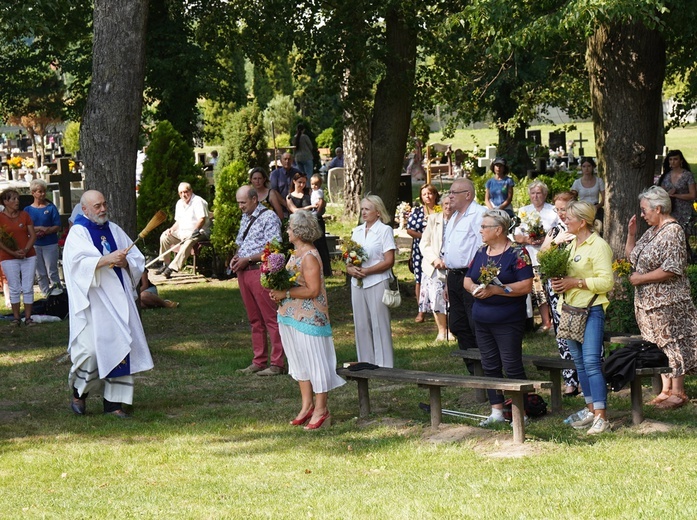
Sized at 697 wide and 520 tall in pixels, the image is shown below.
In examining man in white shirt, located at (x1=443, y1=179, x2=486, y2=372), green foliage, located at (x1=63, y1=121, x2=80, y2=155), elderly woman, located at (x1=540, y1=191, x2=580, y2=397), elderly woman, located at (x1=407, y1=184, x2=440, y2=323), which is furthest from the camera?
green foliage, located at (x1=63, y1=121, x2=80, y2=155)

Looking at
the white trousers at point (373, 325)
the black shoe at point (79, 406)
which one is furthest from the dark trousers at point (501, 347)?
the black shoe at point (79, 406)

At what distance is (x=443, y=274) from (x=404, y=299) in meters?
3.84

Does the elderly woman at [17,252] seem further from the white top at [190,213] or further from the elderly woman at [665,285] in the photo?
the elderly woman at [665,285]

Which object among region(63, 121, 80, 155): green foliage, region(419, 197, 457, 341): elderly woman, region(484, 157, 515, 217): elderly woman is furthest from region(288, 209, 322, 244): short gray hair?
region(63, 121, 80, 155): green foliage

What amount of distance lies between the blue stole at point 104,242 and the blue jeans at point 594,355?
405 cm

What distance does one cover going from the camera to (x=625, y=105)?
14.7 metres

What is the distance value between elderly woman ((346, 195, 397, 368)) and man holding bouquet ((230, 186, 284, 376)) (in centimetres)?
123

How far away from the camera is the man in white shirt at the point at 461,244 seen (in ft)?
33.9

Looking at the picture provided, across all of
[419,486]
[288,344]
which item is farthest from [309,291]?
[419,486]

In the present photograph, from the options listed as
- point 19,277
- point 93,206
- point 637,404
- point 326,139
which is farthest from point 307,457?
point 326,139

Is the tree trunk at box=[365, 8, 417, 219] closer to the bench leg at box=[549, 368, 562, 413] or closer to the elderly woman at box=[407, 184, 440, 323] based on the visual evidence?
the elderly woman at box=[407, 184, 440, 323]

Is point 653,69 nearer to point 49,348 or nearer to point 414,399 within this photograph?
point 414,399

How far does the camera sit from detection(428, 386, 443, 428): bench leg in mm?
9148

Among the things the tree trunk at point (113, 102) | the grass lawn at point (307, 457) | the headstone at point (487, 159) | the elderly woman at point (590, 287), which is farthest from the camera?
the headstone at point (487, 159)
